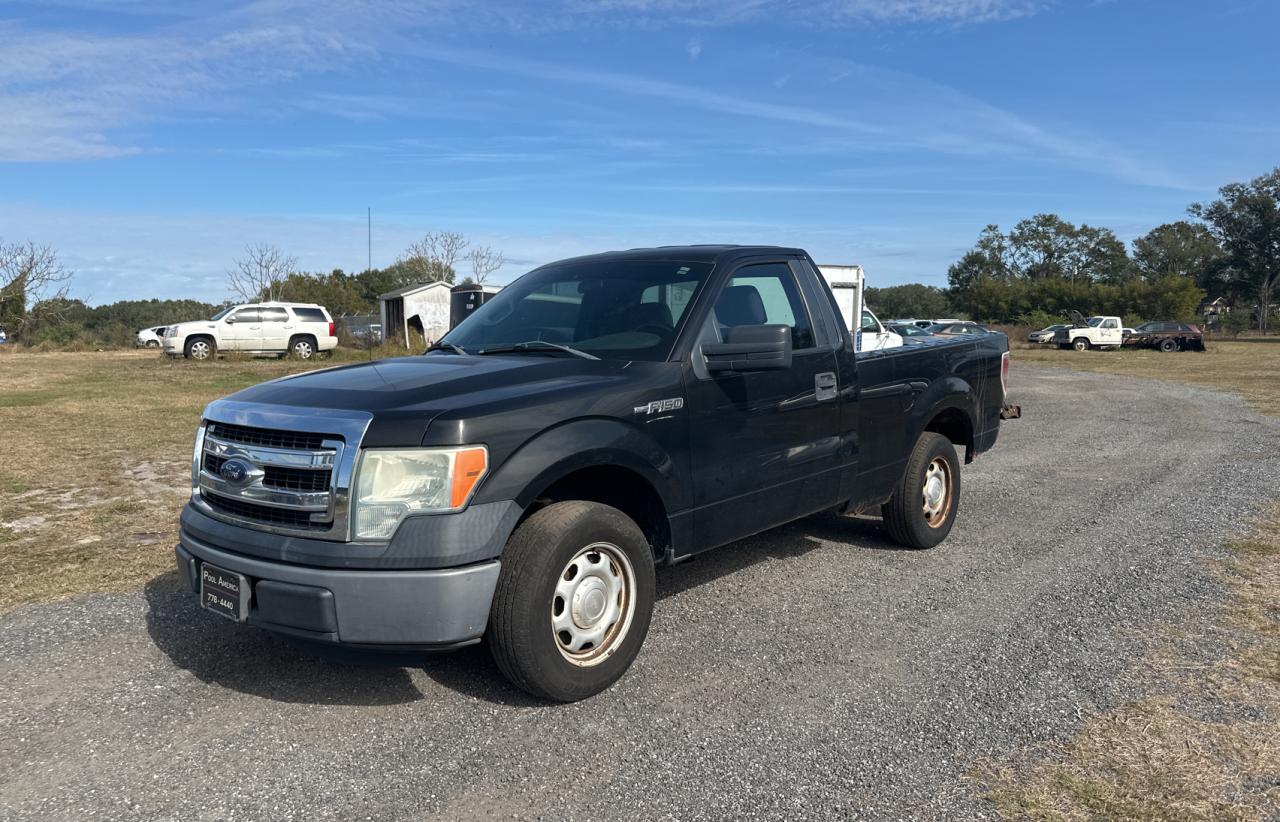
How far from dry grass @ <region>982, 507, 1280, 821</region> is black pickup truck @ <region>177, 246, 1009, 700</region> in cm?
165

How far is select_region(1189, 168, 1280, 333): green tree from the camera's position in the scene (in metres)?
73.9

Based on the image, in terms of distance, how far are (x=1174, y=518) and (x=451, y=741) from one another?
19.3 feet

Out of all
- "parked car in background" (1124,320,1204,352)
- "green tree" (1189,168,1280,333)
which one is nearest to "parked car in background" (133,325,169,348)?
"parked car in background" (1124,320,1204,352)

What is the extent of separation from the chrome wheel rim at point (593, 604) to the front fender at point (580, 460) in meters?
0.34

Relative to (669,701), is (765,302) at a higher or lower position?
higher

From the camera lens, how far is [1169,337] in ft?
145

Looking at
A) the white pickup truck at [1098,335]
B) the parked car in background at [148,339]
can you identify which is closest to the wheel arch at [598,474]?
the white pickup truck at [1098,335]

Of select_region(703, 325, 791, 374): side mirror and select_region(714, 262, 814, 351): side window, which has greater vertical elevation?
select_region(714, 262, 814, 351): side window

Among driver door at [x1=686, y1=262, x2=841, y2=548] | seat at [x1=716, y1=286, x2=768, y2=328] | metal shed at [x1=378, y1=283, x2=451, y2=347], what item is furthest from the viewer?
metal shed at [x1=378, y1=283, x2=451, y2=347]

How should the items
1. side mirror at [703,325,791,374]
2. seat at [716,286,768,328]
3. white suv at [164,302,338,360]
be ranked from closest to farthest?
side mirror at [703,325,791,374]
seat at [716,286,768,328]
white suv at [164,302,338,360]

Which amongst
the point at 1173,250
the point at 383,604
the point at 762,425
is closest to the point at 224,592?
the point at 383,604

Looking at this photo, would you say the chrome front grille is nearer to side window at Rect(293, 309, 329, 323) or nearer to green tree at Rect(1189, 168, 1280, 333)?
side window at Rect(293, 309, 329, 323)

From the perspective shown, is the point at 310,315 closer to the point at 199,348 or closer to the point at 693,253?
the point at 199,348

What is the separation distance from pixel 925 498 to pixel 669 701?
2.98 metres
